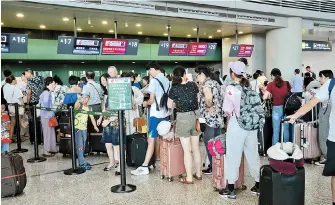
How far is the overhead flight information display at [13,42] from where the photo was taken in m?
9.15

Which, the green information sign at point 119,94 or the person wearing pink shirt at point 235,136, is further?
the green information sign at point 119,94

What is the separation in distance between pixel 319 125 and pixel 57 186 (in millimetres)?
3974

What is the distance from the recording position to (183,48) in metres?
12.4

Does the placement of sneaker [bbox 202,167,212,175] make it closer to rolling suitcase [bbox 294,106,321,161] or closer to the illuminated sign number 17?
rolling suitcase [bbox 294,106,321,161]

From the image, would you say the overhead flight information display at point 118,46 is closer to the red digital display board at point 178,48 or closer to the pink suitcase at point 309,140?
the red digital display board at point 178,48

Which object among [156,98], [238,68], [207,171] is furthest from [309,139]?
[156,98]

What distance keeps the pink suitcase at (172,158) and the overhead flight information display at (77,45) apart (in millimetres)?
6077

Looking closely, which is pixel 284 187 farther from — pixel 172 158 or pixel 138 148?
pixel 138 148

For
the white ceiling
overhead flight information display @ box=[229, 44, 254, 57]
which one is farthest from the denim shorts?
overhead flight information display @ box=[229, 44, 254, 57]

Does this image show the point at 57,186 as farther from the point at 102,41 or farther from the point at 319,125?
the point at 102,41

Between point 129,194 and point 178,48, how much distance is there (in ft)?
27.6

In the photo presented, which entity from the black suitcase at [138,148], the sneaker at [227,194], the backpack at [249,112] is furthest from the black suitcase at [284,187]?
the black suitcase at [138,148]

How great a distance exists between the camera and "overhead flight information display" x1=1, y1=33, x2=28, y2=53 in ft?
30.0

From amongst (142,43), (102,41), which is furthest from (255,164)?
(142,43)
